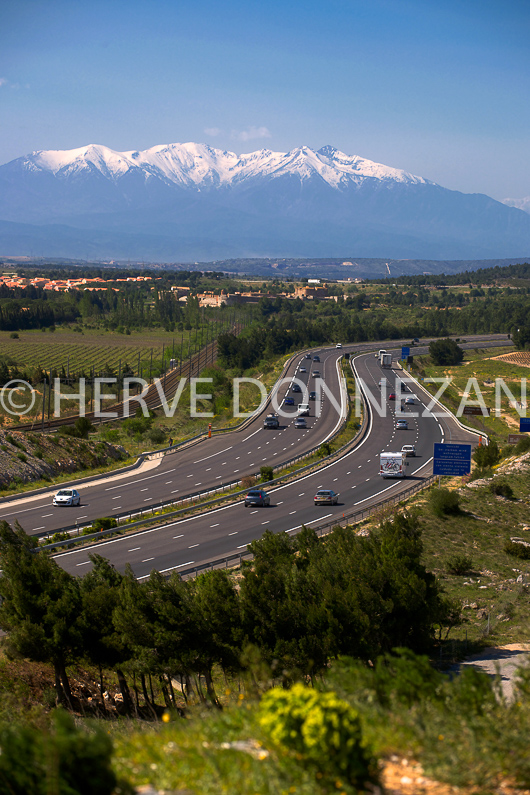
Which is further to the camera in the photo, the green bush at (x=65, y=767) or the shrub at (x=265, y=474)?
the shrub at (x=265, y=474)

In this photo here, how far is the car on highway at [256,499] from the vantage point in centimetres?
3612

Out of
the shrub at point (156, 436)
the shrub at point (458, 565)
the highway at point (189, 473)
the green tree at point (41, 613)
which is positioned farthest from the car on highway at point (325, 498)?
the shrub at point (156, 436)

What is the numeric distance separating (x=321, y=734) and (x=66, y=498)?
3006cm

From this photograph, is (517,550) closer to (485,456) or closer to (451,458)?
(451,458)

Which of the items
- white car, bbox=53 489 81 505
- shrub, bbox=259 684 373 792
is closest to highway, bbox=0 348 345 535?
white car, bbox=53 489 81 505

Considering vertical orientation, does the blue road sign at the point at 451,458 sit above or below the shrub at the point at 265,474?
above

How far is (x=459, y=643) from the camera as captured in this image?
2075 centimetres

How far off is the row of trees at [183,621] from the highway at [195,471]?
1372 centimetres

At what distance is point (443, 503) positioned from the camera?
1442 inches

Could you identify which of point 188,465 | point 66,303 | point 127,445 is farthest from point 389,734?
point 66,303

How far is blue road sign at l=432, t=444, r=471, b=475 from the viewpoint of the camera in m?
39.7

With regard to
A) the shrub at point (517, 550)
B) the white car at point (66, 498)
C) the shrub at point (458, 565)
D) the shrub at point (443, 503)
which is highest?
the white car at point (66, 498)

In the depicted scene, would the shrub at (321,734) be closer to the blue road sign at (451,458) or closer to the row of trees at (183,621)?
the row of trees at (183,621)

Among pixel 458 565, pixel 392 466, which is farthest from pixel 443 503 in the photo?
pixel 458 565
